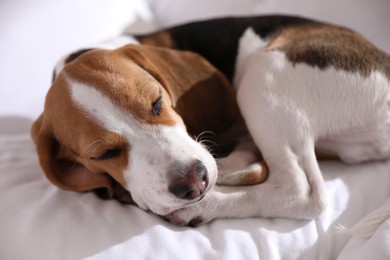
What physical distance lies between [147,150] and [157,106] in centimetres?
20

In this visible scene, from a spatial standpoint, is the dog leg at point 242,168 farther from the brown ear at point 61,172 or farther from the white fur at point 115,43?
the white fur at point 115,43

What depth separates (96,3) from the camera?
2801 millimetres

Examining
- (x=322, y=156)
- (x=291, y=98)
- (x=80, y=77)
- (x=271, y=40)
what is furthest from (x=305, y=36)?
(x=80, y=77)

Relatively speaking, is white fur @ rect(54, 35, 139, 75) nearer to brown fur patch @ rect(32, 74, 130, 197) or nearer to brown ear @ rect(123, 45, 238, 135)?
brown ear @ rect(123, 45, 238, 135)

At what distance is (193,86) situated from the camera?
2.01 metres

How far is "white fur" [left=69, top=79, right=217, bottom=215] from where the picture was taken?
5.04 feet

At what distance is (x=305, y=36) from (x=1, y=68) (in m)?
1.59

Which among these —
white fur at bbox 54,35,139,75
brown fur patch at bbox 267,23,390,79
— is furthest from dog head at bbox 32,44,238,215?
brown fur patch at bbox 267,23,390,79

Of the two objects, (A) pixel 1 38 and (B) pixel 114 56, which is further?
(A) pixel 1 38

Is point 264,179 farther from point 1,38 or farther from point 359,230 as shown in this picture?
point 1,38

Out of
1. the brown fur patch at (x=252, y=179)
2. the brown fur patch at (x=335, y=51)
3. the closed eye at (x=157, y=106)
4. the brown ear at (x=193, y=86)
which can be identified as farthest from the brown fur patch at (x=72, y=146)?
the brown fur patch at (x=335, y=51)

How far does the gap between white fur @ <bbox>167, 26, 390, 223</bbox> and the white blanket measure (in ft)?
0.22

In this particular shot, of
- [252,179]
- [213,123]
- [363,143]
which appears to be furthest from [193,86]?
[363,143]

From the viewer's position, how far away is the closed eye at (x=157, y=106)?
1683mm
